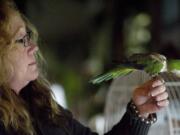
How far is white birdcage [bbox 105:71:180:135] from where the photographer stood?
1.63 metres

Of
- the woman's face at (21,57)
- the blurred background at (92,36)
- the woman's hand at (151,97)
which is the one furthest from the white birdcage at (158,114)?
the blurred background at (92,36)

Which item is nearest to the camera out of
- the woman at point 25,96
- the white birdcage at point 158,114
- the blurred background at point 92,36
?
the woman at point 25,96

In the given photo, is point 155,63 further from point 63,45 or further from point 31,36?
point 63,45

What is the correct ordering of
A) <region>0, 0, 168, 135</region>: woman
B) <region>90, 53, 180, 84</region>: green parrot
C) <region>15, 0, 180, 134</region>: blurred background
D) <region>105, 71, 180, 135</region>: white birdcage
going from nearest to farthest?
<region>90, 53, 180, 84</region>: green parrot < <region>0, 0, 168, 135</region>: woman < <region>105, 71, 180, 135</region>: white birdcage < <region>15, 0, 180, 134</region>: blurred background

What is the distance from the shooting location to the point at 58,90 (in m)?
3.15

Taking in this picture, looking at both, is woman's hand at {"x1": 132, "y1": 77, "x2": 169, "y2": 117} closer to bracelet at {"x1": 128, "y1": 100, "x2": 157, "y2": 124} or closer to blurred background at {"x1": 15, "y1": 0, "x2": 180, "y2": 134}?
bracelet at {"x1": 128, "y1": 100, "x2": 157, "y2": 124}

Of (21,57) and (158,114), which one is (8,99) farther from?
(158,114)

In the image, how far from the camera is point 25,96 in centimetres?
150

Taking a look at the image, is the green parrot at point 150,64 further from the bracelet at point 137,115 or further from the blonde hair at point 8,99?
the blonde hair at point 8,99

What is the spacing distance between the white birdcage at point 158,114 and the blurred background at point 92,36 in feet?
4.04

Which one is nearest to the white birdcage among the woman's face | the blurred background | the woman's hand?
the woman's hand

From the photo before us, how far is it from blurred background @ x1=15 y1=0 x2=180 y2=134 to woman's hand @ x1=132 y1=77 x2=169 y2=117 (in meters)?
1.85

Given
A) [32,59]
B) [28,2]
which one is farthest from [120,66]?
[28,2]

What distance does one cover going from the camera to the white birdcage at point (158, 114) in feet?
5.36
